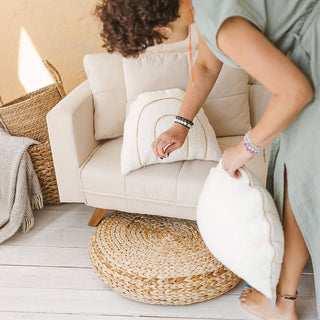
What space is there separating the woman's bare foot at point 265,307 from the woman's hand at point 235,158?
0.54 metres

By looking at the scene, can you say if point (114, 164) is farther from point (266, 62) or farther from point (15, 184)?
point (266, 62)

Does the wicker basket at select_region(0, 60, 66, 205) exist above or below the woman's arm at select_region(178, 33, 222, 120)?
below

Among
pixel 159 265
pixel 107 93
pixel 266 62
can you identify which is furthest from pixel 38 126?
pixel 266 62

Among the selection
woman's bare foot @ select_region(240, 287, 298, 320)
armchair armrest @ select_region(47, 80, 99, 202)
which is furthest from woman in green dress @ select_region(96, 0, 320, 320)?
armchair armrest @ select_region(47, 80, 99, 202)

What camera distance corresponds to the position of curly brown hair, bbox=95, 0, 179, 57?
0.97 metres

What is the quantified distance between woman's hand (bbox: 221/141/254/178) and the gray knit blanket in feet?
3.76

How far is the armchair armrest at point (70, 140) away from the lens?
1.73m

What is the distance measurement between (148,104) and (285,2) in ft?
2.80

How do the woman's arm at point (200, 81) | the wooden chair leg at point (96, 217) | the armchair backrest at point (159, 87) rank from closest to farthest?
the woman's arm at point (200, 81) < the armchair backrest at point (159, 87) < the wooden chair leg at point (96, 217)

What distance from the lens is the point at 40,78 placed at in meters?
2.59

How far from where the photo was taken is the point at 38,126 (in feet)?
6.95

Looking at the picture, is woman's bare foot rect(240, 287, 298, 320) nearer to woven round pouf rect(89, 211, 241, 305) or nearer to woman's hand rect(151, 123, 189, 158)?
woven round pouf rect(89, 211, 241, 305)

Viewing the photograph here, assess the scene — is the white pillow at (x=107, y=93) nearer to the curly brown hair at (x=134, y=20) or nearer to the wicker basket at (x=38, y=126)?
the wicker basket at (x=38, y=126)

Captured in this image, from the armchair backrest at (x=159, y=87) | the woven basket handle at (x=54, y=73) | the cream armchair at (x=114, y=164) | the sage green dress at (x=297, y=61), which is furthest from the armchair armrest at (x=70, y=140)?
the sage green dress at (x=297, y=61)
